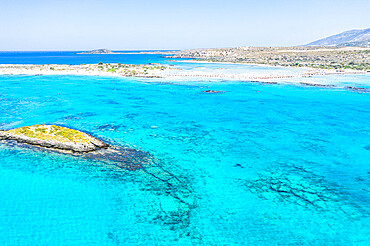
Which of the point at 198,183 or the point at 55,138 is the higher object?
the point at 55,138

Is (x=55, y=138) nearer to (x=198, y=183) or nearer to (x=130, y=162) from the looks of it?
(x=130, y=162)

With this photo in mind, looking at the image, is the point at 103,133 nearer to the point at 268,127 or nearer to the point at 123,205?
the point at 123,205

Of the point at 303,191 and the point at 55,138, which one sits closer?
the point at 303,191

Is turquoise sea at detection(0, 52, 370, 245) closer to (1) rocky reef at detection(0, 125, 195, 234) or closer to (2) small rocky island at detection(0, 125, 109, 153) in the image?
(1) rocky reef at detection(0, 125, 195, 234)

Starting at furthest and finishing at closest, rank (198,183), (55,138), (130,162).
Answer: (55,138)
(130,162)
(198,183)

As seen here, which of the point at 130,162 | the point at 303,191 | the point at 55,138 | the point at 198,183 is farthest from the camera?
the point at 55,138

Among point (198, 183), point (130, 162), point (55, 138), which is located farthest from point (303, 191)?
point (55, 138)

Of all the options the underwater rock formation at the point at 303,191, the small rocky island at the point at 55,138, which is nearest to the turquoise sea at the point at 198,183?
the underwater rock formation at the point at 303,191

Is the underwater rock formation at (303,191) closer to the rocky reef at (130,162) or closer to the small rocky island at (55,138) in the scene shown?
the rocky reef at (130,162)

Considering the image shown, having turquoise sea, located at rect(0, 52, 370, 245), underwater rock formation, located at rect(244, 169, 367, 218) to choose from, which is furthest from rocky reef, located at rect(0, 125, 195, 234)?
underwater rock formation, located at rect(244, 169, 367, 218)
